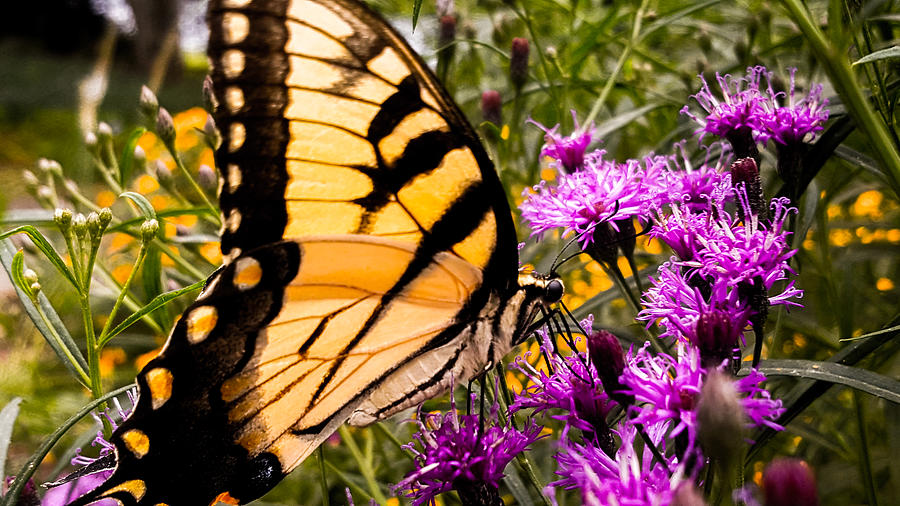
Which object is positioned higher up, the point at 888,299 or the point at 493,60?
the point at 493,60

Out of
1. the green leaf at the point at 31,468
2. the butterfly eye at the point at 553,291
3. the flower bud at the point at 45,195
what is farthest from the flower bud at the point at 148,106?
the butterfly eye at the point at 553,291

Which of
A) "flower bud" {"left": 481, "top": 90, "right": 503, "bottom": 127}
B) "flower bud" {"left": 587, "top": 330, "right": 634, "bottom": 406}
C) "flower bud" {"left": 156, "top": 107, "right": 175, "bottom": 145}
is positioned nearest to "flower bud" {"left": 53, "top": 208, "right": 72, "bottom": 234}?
"flower bud" {"left": 156, "top": 107, "right": 175, "bottom": 145}

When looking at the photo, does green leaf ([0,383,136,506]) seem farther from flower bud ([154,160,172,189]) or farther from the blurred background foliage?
flower bud ([154,160,172,189])

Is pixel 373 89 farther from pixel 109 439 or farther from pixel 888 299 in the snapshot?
pixel 888 299

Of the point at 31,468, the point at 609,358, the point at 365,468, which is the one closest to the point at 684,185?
the point at 609,358

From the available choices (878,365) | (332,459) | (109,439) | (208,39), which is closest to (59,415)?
(332,459)

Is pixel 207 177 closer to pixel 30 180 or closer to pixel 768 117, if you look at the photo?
pixel 30 180
